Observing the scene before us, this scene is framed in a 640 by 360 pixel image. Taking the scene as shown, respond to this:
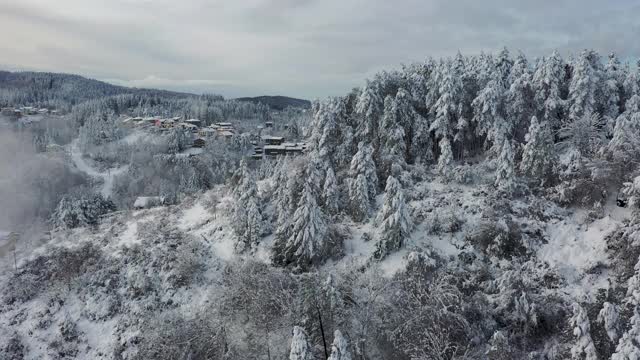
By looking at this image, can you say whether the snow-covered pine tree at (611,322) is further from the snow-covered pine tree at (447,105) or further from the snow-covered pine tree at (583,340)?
the snow-covered pine tree at (447,105)

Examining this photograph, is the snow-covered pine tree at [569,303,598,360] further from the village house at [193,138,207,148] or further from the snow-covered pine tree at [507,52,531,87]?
the village house at [193,138,207,148]

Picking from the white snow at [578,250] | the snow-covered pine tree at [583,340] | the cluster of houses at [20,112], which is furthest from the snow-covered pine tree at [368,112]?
the cluster of houses at [20,112]

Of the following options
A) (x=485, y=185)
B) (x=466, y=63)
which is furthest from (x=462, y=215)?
(x=466, y=63)

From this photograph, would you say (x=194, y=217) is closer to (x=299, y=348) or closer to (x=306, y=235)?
(x=306, y=235)

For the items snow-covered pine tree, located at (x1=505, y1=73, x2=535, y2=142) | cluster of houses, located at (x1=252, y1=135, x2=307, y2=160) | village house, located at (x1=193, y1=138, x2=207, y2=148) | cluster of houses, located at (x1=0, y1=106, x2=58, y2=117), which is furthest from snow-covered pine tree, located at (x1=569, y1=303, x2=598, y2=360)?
cluster of houses, located at (x1=0, y1=106, x2=58, y2=117)

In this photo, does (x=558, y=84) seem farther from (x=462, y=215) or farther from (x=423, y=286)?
(x=423, y=286)

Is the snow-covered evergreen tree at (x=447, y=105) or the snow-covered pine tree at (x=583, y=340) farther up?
the snow-covered evergreen tree at (x=447, y=105)
